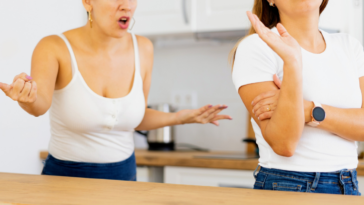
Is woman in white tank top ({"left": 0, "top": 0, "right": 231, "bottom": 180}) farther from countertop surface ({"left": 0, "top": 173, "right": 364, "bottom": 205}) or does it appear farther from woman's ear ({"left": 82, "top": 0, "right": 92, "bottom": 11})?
countertop surface ({"left": 0, "top": 173, "right": 364, "bottom": 205})

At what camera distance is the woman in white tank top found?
1.18 metres

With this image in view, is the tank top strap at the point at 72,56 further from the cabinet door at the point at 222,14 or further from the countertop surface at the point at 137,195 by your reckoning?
the cabinet door at the point at 222,14

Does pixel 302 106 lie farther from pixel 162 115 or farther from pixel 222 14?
pixel 222 14

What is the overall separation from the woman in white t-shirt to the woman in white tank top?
1.07ft

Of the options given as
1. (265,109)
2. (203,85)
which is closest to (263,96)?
(265,109)

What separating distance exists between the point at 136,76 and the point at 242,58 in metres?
0.45

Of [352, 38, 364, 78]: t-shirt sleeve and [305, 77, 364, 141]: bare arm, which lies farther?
[352, 38, 364, 78]: t-shirt sleeve

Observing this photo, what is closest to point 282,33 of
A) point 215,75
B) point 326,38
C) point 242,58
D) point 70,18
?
point 242,58

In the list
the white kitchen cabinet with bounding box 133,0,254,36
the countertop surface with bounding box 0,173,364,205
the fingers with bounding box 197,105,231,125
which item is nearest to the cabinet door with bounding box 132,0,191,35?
the white kitchen cabinet with bounding box 133,0,254,36

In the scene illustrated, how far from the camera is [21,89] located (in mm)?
904

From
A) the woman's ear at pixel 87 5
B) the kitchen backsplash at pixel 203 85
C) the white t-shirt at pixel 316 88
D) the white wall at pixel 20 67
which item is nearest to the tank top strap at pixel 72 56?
the woman's ear at pixel 87 5

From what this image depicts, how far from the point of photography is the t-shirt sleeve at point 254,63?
0.90m

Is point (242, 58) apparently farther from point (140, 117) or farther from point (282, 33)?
point (140, 117)

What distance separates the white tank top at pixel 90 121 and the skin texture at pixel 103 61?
1.2 inches
